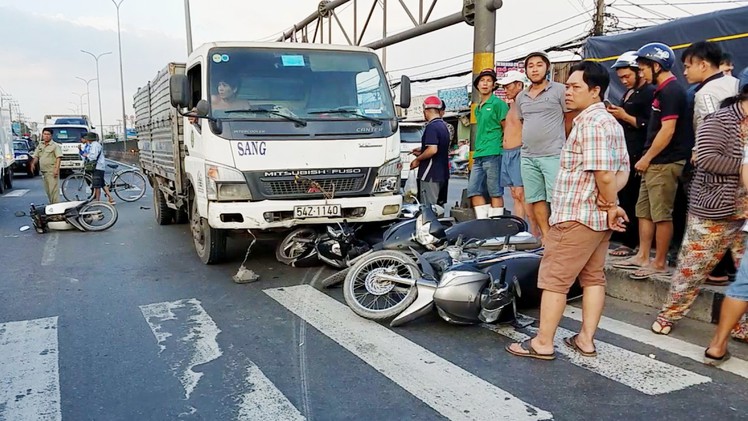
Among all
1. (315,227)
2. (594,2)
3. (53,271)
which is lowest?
(53,271)

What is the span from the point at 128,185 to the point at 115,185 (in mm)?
345

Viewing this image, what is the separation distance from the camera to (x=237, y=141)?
5828mm

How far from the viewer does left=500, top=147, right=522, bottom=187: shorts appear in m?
6.44

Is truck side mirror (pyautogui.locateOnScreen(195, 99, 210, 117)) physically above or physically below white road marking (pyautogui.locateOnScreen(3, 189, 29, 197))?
above

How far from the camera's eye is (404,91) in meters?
6.92

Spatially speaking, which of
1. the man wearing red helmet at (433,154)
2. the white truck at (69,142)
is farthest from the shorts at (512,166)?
the white truck at (69,142)

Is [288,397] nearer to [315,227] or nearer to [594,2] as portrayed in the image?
[315,227]

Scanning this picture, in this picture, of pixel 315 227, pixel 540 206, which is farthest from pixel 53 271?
pixel 540 206

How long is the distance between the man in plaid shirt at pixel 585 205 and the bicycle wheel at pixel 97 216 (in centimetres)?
805

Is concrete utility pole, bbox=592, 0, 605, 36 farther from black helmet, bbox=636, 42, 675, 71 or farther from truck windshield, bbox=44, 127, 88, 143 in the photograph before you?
truck windshield, bbox=44, 127, 88, 143

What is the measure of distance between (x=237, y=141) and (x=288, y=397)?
3.21 meters

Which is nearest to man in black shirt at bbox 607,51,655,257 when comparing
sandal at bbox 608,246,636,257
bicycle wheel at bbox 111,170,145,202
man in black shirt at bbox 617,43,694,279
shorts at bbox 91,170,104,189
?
man in black shirt at bbox 617,43,694,279

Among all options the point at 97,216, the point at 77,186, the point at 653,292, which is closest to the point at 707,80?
the point at 653,292

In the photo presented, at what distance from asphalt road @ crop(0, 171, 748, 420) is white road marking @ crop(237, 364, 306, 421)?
0.01 m
